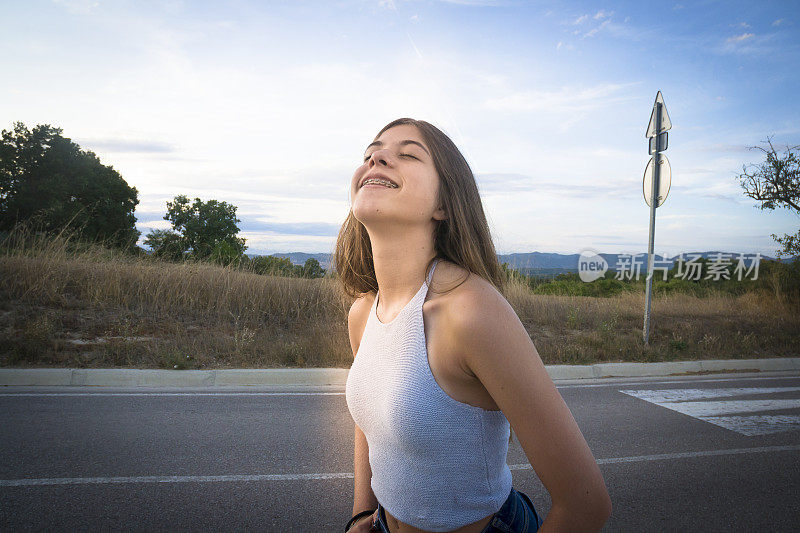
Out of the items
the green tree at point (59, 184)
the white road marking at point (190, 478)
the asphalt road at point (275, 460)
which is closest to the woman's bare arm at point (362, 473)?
the asphalt road at point (275, 460)

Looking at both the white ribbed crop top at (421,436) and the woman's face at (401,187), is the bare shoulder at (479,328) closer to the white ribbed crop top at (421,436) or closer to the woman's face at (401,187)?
the white ribbed crop top at (421,436)

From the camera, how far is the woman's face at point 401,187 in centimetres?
136

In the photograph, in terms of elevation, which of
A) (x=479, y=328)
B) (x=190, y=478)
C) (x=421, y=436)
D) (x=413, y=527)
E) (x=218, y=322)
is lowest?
(x=190, y=478)

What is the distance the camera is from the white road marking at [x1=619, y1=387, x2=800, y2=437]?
222 inches

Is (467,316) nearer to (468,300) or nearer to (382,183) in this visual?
(468,300)

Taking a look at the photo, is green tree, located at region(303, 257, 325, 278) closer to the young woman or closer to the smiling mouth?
the young woman

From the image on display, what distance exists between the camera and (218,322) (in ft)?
31.0

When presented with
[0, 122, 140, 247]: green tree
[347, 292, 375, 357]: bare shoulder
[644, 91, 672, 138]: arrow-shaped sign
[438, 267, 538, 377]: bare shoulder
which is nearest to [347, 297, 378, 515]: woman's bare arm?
[347, 292, 375, 357]: bare shoulder

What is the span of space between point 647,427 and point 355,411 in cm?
522

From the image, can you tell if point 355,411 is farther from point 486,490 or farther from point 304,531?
point 304,531

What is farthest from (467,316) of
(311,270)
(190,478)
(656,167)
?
(311,270)

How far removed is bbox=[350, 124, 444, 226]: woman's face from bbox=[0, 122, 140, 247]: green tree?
146 ft

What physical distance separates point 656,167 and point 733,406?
4505 millimetres

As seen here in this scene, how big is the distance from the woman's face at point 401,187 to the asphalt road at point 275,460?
109 inches
